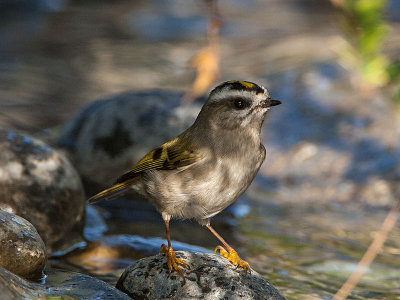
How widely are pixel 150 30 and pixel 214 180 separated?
489 inches

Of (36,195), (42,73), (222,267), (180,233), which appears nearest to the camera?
(222,267)

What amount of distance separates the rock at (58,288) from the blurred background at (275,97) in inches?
34.8

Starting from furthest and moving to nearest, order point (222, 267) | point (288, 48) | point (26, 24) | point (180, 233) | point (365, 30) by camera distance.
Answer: point (26, 24)
point (288, 48)
point (180, 233)
point (222, 267)
point (365, 30)

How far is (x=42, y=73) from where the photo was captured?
12320mm

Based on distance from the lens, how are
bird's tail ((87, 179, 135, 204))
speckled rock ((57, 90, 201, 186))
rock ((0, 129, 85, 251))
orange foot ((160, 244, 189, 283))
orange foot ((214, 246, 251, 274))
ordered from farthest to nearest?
speckled rock ((57, 90, 201, 186)), rock ((0, 129, 85, 251)), bird's tail ((87, 179, 135, 204)), orange foot ((214, 246, 251, 274)), orange foot ((160, 244, 189, 283))

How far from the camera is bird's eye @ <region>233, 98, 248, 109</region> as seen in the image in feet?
13.6

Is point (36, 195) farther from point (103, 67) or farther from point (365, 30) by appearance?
point (103, 67)

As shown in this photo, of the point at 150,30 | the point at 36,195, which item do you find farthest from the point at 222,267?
the point at 150,30

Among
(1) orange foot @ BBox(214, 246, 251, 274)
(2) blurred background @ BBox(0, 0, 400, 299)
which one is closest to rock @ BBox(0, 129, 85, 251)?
(2) blurred background @ BBox(0, 0, 400, 299)

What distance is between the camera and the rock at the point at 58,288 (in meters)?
3.26

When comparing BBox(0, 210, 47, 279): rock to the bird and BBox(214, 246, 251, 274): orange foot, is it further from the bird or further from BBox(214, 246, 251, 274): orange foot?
BBox(214, 246, 251, 274): orange foot

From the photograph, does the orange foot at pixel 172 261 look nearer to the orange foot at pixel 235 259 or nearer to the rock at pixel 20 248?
the orange foot at pixel 235 259

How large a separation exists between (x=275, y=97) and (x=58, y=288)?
6.09m

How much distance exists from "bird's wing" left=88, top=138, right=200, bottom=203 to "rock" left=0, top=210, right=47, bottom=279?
72cm
